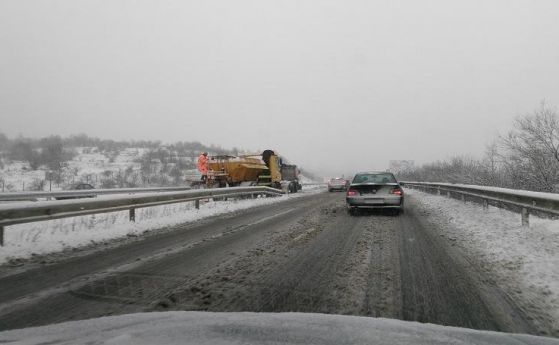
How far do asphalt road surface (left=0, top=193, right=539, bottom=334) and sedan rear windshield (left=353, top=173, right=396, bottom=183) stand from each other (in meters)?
5.76

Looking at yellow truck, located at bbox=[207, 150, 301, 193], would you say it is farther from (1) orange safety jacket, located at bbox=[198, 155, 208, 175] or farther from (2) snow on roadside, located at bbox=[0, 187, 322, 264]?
(2) snow on roadside, located at bbox=[0, 187, 322, 264]

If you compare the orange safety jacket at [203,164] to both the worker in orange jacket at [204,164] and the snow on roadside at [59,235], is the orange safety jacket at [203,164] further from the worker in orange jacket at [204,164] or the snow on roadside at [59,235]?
the snow on roadside at [59,235]

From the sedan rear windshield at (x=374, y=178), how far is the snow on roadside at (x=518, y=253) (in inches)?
114

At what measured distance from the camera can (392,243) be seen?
769cm

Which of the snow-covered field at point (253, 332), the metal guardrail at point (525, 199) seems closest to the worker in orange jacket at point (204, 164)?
the metal guardrail at point (525, 199)

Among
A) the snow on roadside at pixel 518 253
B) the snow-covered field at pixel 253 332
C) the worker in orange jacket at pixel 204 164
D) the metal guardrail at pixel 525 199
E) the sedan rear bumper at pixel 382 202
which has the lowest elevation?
the snow on roadside at pixel 518 253

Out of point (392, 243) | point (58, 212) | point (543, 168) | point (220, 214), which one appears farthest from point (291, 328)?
point (543, 168)

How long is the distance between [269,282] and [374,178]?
33.5 ft

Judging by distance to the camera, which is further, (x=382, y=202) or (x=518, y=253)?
(x=382, y=202)

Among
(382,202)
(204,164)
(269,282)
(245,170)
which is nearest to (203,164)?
(204,164)

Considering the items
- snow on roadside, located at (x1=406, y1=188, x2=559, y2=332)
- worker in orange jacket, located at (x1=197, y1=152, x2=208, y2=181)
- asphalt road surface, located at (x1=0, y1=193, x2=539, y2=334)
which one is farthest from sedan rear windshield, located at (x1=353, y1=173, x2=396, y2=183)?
worker in orange jacket, located at (x1=197, y1=152, x2=208, y2=181)

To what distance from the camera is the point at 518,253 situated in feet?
21.1

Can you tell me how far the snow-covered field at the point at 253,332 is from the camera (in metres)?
2.38

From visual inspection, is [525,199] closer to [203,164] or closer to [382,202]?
[382,202]
